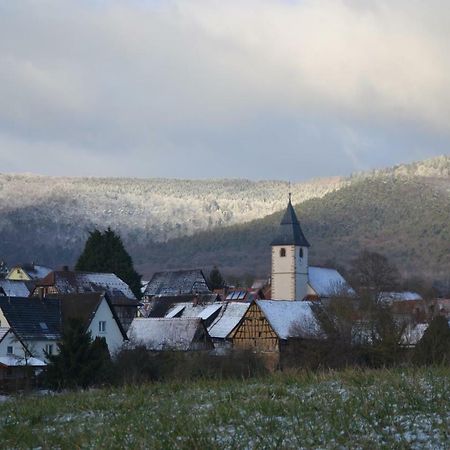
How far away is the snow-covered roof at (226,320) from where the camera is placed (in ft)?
216

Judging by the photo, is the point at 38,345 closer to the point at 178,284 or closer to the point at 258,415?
the point at 258,415

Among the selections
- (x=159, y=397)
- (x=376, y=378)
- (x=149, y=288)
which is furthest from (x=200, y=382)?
(x=149, y=288)

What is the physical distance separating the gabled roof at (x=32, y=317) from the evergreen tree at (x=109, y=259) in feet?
108

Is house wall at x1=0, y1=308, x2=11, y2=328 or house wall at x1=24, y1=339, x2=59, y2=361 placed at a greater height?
house wall at x1=0, y1=308, x2=11, y2=328

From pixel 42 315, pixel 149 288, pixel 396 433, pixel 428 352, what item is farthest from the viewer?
pixel 149 288

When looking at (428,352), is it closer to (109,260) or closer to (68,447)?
(68,447)

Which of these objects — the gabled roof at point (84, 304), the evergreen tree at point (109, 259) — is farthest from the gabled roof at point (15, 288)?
the gabled roof at point (84, 304)

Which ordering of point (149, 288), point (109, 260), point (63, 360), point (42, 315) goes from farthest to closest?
point (149, 288) < point (109, 260) < point (42, 315) < point (63, 360)

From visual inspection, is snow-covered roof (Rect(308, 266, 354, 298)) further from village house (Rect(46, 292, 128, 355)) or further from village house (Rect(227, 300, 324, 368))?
village house (Rect(46, 292, 128, 355))

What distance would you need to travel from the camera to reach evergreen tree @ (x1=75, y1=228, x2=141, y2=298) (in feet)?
297

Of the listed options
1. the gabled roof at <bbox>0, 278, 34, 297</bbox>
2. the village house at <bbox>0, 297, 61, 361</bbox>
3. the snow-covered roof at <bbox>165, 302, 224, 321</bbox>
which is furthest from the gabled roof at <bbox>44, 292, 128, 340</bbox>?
the gabled roof at <bbox>0, 278, 34, 297</bbox>

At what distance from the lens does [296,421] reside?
1291 cm

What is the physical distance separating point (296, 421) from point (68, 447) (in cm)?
292

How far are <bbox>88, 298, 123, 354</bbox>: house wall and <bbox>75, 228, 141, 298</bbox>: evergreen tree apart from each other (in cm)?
3176
